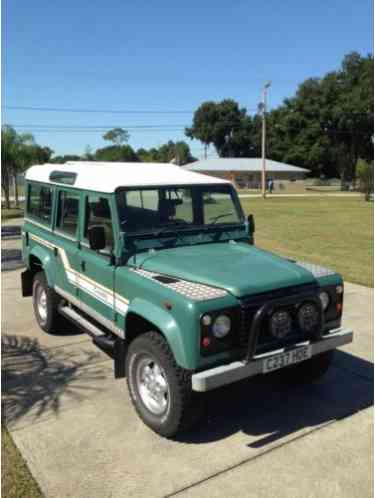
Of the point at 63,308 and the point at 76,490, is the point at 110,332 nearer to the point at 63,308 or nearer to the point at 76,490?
the point at 63,308

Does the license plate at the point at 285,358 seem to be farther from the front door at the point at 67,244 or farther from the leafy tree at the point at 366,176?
the leafy tree at the point at 366,176

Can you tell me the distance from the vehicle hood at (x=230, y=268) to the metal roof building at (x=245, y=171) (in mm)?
54813

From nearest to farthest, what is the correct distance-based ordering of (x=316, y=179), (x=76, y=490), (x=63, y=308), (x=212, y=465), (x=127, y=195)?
(x=76, y=490), (x=212, y=465), (x=127, y=195), (x=63, y=308), (x=316, y=179)

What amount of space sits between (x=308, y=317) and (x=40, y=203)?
13.2 ft

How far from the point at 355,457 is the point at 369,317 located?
11.3ft

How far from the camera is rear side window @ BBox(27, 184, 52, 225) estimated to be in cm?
576

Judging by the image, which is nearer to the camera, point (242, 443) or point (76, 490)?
point (76, 490)

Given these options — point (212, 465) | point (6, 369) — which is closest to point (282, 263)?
point (212, 465)

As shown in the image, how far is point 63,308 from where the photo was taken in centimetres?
541

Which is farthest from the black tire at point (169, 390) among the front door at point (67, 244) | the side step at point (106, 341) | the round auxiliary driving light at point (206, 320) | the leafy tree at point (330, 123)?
the leafy tree at point (330, 123)

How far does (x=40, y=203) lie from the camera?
610 cm

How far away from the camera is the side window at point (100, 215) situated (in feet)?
14.2

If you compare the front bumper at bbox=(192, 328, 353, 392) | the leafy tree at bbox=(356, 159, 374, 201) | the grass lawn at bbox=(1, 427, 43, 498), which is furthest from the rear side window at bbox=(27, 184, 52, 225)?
the leafy tree at bbox=(356, 159, 374, 201)

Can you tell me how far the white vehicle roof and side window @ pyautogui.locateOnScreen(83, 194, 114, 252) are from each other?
0.36 feet
